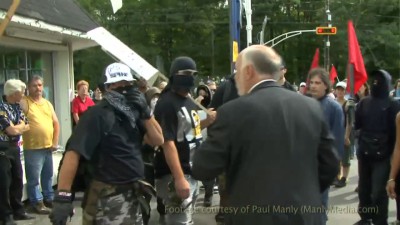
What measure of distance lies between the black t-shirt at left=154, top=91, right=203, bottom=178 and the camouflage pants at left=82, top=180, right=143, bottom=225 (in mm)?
836

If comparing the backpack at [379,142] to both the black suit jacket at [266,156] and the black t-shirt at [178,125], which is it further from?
the black suit jacket at [266,156]

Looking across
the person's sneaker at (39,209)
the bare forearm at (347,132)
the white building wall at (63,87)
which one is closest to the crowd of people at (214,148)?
the person's sneaker at (39,209)

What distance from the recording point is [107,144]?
4.16 m

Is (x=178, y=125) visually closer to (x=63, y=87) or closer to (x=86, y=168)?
(x=86, y=168)

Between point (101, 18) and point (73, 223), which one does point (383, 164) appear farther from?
point (101, 18)

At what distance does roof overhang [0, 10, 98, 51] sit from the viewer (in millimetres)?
7664

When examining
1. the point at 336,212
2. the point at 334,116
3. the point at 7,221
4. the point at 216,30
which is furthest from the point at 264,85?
the point at 216,30

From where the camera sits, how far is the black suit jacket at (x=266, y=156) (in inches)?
118

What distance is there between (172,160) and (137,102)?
73 centimetres

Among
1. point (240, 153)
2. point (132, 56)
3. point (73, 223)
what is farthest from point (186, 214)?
point (73, 223)

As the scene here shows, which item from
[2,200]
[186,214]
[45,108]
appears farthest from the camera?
[45,108]

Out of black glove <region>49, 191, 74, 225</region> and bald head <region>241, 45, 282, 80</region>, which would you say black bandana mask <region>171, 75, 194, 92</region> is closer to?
black glove <region>49, 191, 74, 225</region>

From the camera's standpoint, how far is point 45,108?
7.87 metres

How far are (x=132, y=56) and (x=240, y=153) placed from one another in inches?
75.3
